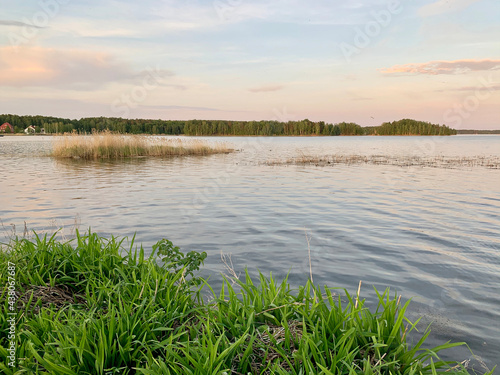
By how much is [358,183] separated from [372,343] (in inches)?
667

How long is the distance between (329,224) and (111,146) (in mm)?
28191

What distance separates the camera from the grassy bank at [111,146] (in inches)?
1310

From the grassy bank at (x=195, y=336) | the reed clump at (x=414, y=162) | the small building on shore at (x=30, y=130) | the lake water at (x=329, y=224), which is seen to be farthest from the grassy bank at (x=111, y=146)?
the small building on shore at (x=30, y=130)

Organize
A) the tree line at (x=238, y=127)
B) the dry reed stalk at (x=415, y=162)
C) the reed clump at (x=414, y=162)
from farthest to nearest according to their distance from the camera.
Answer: the tree line at (x=238, y=127)
the dry reed stalk at (x=415, y=162)
the reed clump at (x=414, y=162)

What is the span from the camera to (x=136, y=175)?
22562 millimetres

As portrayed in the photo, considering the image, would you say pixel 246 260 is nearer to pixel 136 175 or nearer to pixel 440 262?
pixel 440 262

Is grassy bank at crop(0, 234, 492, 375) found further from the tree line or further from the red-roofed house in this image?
the red-roofed house

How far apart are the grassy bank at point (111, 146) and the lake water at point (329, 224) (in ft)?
37.7

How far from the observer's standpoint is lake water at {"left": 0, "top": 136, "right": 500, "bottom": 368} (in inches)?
249

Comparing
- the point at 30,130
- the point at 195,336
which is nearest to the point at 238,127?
the point at 30,130

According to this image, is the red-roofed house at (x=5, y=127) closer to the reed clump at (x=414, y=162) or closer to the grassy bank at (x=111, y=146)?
the grassy bank at (x=111, y=146)

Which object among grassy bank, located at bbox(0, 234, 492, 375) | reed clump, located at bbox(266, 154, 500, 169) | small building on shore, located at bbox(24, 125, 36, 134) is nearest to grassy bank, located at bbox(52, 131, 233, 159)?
reed clump, located at bbox(266, 154, 500, 169)

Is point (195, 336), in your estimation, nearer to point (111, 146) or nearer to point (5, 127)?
point (111, 146)

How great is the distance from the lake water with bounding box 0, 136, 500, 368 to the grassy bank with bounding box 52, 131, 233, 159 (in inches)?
453
